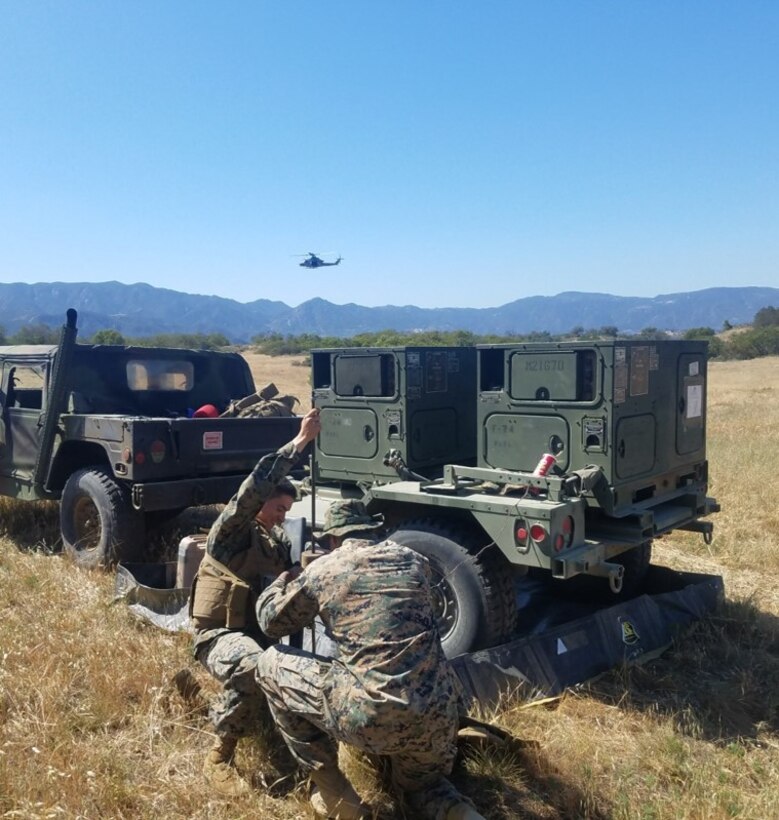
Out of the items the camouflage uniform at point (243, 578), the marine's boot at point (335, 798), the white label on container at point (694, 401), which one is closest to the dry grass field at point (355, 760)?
the marine's boot at point (335, 798)

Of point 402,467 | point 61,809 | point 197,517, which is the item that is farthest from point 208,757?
point 197,517

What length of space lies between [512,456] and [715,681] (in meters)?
1.67

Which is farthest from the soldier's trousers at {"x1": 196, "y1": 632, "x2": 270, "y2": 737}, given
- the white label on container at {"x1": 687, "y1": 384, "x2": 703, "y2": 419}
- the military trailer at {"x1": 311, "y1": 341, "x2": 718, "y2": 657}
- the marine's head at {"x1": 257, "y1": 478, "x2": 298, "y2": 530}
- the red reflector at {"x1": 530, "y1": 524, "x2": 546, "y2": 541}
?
the white label on container at {"x1": 687, "y1": 384, "x2": 703, "y2": 419}

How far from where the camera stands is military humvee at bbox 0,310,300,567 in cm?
635

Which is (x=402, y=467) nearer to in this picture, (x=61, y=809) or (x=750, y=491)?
(x=61, y=809)

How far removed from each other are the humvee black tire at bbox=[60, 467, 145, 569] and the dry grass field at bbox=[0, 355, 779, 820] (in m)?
0.39

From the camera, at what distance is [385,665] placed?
9.61 ft

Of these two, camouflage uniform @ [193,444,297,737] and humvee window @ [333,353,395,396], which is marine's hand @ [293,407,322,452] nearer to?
camouflage uniform @ [193,444,297,737]

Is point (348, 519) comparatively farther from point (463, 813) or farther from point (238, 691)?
point (463, 813)

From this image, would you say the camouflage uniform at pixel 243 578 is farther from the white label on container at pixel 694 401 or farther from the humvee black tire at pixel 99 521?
the white label on container at pixel 694 401

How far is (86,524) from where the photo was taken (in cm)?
676

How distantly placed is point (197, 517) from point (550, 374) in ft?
14.5

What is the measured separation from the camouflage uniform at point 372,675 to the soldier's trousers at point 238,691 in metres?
0.24

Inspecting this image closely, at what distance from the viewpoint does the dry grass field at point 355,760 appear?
3236 mm
